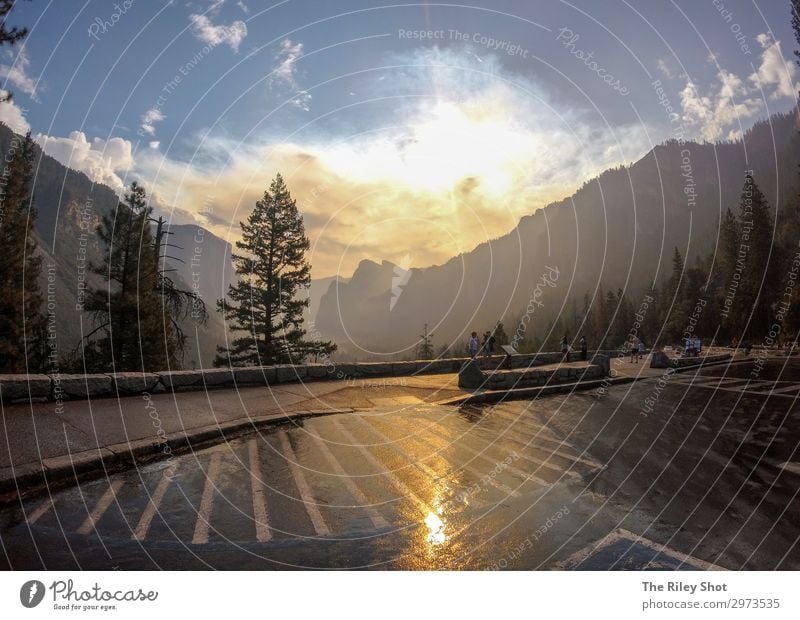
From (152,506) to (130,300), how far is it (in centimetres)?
3650

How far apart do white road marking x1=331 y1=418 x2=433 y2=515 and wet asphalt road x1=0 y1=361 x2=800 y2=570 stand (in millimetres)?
37

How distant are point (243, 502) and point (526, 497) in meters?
3.81

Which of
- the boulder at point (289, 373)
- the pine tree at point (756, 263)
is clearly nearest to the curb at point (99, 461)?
the boulder at point (289, 373)

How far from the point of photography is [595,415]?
12.6 metres

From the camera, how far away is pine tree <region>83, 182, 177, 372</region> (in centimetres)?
3619

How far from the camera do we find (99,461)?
6.59m

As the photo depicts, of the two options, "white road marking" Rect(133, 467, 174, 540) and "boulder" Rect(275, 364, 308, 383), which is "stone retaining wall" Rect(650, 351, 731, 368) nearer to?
"boulder" Rect(275, 364, 308, 383)

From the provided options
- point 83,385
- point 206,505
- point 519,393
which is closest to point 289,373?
point 83,385

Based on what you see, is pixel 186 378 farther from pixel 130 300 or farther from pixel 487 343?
pixel 130 300

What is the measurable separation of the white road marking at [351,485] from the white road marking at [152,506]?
2.45 metres

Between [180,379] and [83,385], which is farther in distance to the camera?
[180,379]

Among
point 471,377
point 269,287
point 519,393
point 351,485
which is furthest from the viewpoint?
point 269,287

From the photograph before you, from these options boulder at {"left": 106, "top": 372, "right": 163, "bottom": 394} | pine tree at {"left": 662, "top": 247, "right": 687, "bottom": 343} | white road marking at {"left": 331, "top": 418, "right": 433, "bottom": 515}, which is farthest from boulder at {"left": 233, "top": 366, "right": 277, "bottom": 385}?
pine tree at {"left": 662, "top": 247, "right": 687, "bottom": 343}

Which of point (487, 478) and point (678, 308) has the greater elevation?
point (678, 308)
